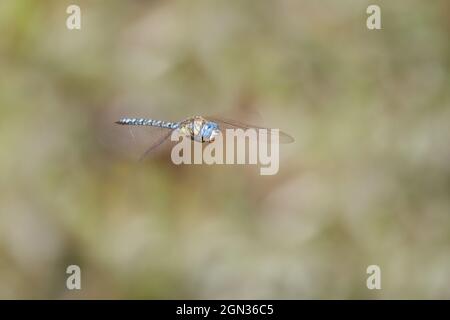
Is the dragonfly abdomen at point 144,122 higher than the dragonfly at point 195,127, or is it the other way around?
the dragonfly abdomen at point 144,122

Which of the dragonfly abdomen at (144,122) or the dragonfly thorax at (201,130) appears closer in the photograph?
the dragonfly thorax at (201,130)

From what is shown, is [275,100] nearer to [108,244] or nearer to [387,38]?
[387,38]

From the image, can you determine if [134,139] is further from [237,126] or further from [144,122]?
[237,126]

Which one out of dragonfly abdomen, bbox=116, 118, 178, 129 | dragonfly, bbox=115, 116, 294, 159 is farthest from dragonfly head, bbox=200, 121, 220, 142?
dragonfly abdomen, bbox=116, 118, 178, 129

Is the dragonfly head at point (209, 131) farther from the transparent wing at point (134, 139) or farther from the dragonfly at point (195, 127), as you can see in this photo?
the transparent wing at point (134, 139)

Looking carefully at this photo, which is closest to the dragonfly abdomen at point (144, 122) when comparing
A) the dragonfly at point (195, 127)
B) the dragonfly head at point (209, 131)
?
the dragonfly at point (195, 127)

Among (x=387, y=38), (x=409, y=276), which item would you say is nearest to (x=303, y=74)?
(x=387, y=38)
